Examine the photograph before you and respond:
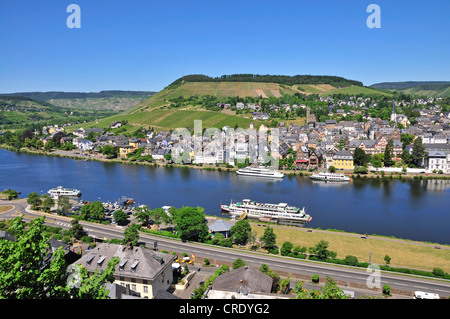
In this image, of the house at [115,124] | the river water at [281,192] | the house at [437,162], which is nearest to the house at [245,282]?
the river water at [281,192]

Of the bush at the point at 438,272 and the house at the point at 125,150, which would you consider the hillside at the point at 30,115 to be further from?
the bush at the point at 438,272

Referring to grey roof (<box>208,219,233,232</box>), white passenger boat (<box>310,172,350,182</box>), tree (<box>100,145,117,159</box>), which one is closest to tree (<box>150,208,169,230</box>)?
grey roof (<box>208,219,233,232</box>)

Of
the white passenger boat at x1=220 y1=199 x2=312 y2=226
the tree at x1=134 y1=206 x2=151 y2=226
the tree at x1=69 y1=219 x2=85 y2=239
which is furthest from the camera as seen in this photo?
the white passenger boat at x1=220 y1=199 x2=312 y2=226

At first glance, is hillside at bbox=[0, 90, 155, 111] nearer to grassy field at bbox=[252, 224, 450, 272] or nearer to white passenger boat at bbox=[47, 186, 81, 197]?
white passenger boat at bbox=[47, 186, 81, 197]

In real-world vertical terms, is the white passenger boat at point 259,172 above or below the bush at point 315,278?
above

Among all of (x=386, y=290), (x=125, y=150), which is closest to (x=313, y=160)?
(x=125, y=150)

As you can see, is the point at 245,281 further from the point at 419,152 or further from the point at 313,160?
the point at 419,152
